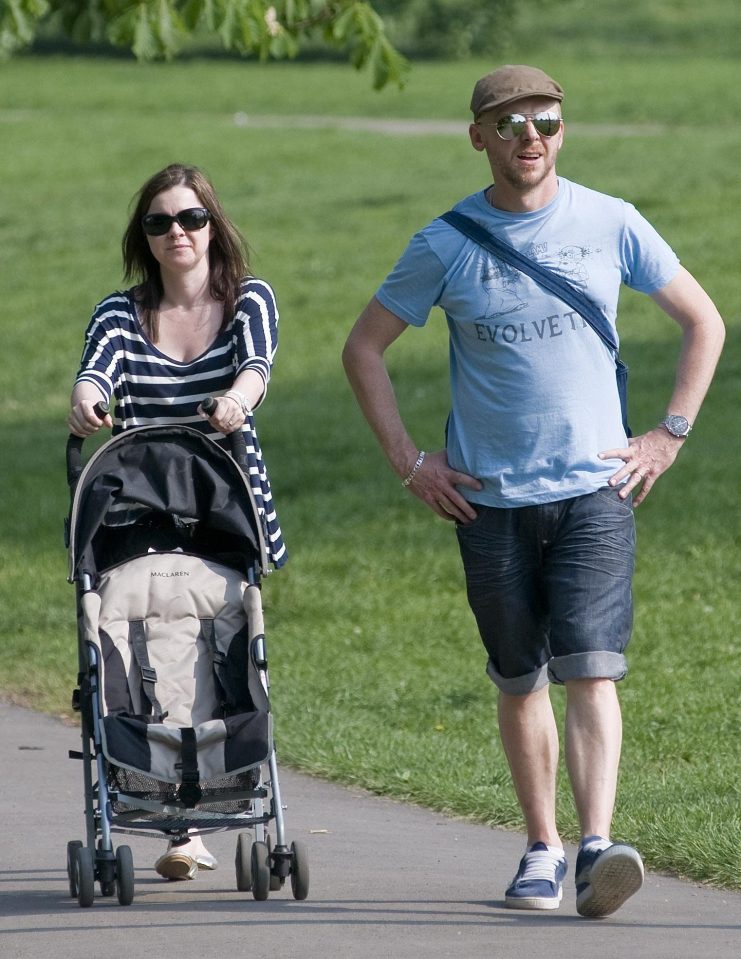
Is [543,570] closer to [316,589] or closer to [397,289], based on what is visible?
[397,289]

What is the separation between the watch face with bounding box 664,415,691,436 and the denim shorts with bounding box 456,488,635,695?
27 centimetres

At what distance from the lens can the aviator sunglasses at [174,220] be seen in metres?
5.57

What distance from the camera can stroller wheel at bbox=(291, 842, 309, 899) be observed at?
5320 mm

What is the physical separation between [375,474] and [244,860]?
8.14m

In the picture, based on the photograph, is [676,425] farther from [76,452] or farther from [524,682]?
[76,452]

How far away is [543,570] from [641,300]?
14830 mm

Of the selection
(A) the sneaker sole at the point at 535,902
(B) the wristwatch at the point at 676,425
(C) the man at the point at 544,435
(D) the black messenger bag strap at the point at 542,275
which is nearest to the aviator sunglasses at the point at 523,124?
(C) the man at the point at 544,435

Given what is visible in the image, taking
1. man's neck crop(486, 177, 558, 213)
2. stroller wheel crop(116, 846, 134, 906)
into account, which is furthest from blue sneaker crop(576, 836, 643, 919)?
man's neck crop(486, 177, 558, 213)

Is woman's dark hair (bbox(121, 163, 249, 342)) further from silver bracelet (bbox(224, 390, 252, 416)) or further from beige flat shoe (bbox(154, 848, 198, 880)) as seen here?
beige flat shoe (bbox(154, 848, 198, 880))

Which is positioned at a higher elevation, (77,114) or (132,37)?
(77,114)

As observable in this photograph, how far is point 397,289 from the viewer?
17.5ft

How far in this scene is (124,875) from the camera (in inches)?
209

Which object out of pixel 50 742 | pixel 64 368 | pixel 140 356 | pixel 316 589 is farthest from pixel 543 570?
pixel 64 368

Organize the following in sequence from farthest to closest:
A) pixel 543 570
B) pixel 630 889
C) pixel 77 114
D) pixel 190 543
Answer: pixel 77 114, pixel 190 543, pixel 543 570, pixel 630 889
